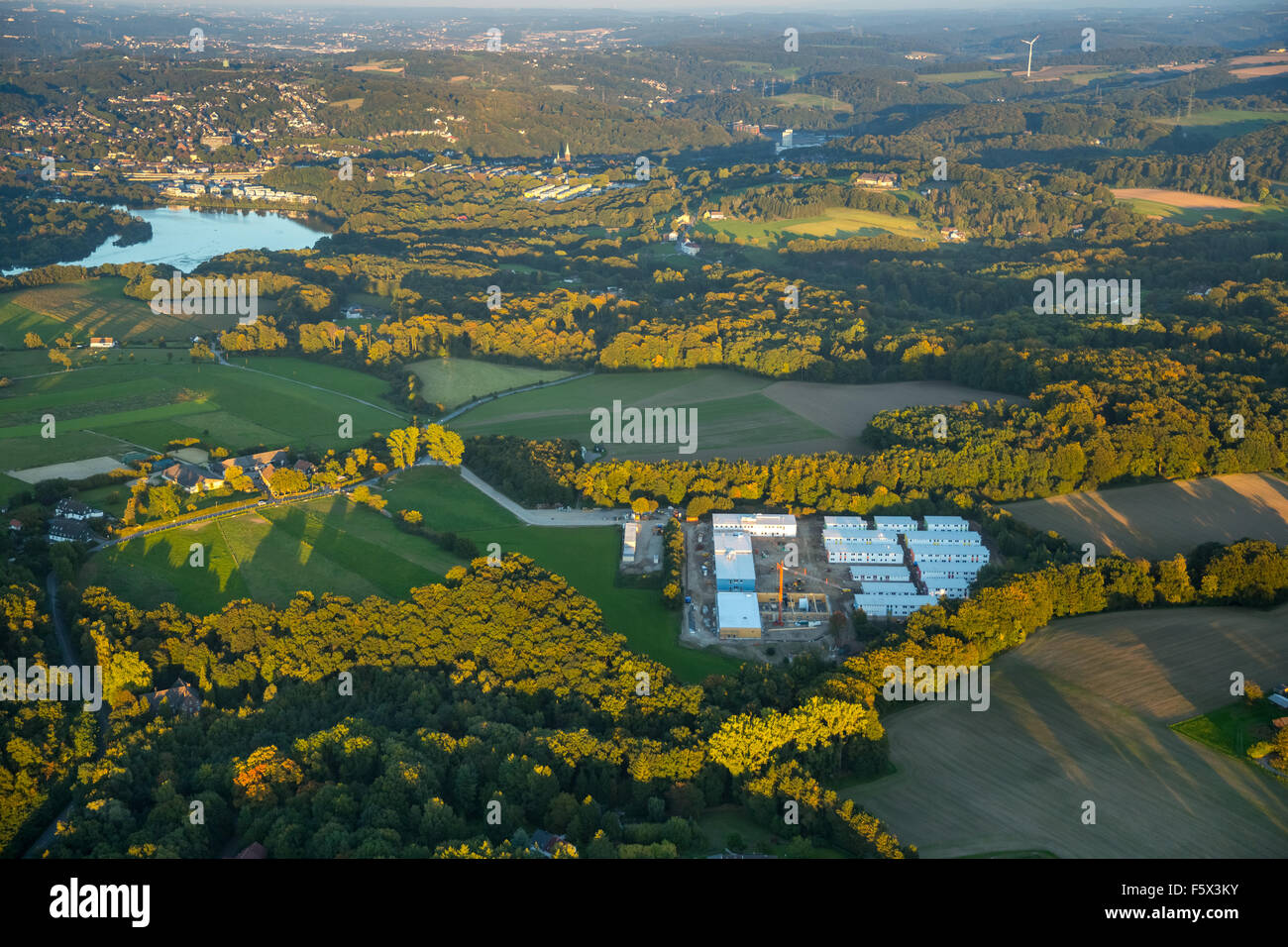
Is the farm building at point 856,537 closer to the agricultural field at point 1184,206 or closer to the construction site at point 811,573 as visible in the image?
the construction site at point 811,573

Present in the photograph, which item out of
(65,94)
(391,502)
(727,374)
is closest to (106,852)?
(391,502)

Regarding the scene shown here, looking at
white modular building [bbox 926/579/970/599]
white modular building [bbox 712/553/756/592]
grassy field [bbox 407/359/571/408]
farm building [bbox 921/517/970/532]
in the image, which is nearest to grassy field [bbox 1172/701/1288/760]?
white modular building [bbox 926/579/970/599]

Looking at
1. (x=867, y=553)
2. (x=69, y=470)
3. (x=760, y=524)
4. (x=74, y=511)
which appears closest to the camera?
(x=867, y=553)

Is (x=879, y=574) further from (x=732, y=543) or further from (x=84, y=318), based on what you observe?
(x=84, y=318)

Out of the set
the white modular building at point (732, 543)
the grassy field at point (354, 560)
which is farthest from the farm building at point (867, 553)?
the grassy field at point (354, 560)

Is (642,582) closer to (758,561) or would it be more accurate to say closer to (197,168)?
(758,561)

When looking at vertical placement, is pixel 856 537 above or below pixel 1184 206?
below

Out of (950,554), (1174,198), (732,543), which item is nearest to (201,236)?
(732,543)
